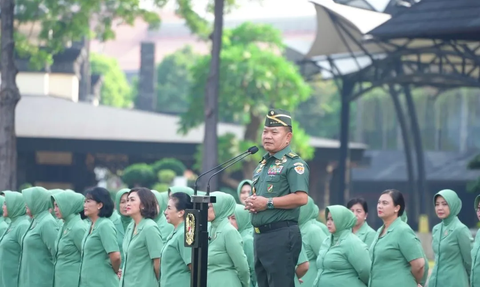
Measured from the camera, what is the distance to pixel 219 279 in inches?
384

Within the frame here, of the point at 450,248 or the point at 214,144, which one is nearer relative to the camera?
the point at 450,248

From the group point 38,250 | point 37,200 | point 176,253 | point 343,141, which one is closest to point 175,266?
point 176,253

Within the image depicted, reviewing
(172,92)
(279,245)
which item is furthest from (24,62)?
(279,245)

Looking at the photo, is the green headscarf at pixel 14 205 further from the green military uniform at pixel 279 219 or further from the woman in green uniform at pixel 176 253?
the green military uniform at pixel 279 219

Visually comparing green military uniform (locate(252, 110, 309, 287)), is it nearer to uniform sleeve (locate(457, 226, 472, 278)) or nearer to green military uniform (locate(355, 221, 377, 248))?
green military uniform (locate(355, 221, 377, 248))

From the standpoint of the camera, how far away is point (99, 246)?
10945 mm

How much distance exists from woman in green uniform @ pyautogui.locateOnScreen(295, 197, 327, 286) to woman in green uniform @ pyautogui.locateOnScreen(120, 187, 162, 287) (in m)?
2.02

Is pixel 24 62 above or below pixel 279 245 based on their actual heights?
above

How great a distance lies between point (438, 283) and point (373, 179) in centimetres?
3927

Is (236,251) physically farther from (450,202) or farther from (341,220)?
(450,202)

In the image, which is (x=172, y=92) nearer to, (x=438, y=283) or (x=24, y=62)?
(x=24, y=62)

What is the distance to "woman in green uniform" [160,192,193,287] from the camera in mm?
9867

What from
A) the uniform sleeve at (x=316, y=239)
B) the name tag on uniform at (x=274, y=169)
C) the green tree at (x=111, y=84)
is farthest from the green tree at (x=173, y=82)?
the name tag on uniform at (x=274, y=169)

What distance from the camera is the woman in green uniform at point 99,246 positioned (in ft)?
35.7
